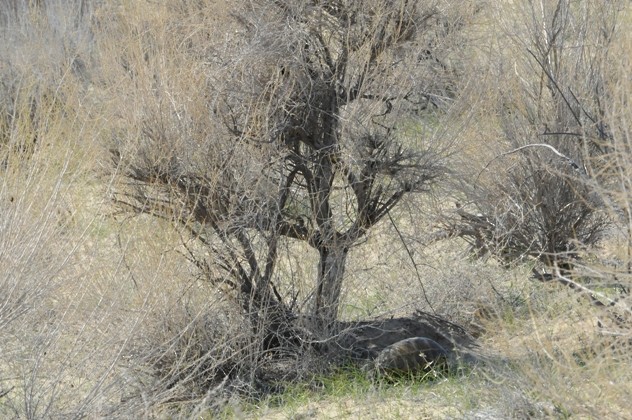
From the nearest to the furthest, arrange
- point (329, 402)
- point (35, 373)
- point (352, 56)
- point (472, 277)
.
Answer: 1. point (35, 373)
2. point (329, 402)
3. point (352, 56)
4. point (472, 277)

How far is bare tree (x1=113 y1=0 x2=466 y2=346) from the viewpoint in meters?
7.48

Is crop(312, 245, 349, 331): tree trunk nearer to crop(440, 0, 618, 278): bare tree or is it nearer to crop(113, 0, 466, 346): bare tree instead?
crop(113, 0, 466, 346): bare tree

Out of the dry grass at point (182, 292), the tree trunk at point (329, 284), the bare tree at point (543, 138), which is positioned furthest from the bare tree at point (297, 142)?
the bare tree at point (543, 138)

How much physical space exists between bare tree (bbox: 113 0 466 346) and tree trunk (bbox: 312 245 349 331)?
11 millimetres

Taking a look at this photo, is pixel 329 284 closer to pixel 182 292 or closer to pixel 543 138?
pixel 182 292

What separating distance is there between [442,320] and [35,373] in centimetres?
377

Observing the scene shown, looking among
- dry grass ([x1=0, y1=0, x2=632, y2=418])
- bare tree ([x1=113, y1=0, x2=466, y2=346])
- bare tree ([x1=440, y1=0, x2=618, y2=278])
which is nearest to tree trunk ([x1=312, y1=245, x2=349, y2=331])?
bare tree ([x1=113, y1=0, x2=466, y2=346])

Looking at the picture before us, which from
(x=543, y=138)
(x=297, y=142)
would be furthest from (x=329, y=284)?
(x=543, y=138)

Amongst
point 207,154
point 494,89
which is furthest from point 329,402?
point 494,89

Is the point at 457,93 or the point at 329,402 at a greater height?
the point at 457,93

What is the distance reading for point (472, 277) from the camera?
842 cm

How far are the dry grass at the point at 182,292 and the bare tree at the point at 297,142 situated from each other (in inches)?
6.6

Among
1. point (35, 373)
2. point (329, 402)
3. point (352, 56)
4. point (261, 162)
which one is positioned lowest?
point (329, 402)

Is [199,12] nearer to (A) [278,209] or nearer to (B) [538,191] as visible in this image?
(A) [278,209]
